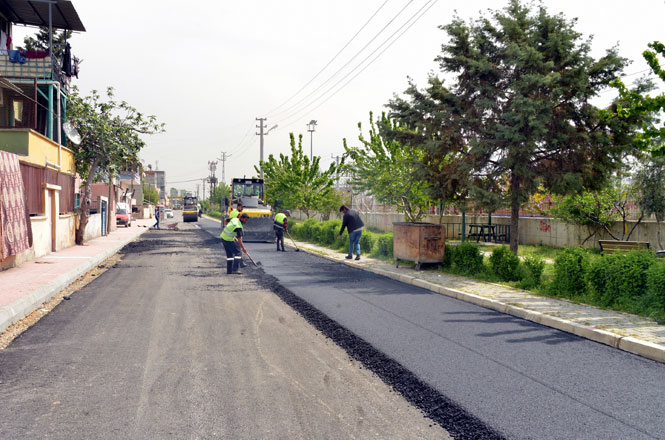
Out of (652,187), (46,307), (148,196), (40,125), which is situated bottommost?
(46,307)

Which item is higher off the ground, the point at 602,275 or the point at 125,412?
the point at 602,275

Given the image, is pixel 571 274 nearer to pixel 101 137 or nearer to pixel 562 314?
pixel 562 314

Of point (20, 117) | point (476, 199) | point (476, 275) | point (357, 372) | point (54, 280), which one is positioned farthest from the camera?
point (20, 117)

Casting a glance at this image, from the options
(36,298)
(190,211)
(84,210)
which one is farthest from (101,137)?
→ (190,211)

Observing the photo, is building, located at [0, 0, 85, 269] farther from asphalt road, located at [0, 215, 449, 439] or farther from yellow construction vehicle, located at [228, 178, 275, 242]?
asphalt road, located at [0, 215, 449, 439]

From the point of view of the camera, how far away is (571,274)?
9.06 metres

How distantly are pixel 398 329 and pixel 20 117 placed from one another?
77.8 ft

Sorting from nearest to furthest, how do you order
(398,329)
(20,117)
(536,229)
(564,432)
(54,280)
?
(564,432) → (398,329) → (54,280) → (536,229) → (20,117)

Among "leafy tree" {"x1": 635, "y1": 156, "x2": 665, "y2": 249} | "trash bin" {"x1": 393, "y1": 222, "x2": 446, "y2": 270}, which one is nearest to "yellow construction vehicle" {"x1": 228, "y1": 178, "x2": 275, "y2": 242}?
"trash bin" {"x1": 393, "y1": 222, "x2": 446, "y2": 270}

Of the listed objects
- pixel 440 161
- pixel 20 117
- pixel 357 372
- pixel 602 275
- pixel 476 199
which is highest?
pixel 20 117

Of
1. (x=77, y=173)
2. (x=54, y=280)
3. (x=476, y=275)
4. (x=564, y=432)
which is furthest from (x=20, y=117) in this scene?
(x=564, y=432)

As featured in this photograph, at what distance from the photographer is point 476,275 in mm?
11656

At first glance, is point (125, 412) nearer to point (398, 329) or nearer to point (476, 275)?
point (398, 329)

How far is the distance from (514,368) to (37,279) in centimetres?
964
